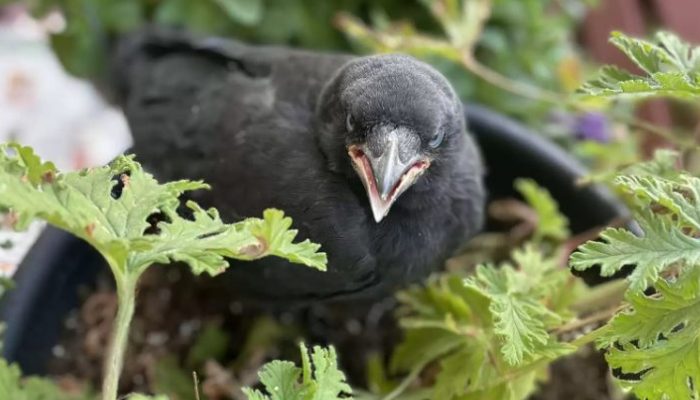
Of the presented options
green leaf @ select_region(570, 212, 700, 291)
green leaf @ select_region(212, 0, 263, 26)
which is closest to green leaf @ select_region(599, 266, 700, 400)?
green leaf @ select_region(570, 212, 700, 291)

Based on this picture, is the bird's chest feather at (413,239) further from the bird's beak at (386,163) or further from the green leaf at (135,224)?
the green leaf at (135,224)

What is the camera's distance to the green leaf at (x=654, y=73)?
0.55 metres

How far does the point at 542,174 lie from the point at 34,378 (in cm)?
66

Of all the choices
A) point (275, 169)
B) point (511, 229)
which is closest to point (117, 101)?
point (275, 169)

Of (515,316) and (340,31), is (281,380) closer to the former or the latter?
(515,316)

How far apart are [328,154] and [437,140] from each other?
0.10 metres

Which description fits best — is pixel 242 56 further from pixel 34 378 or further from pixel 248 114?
pixel 34 378

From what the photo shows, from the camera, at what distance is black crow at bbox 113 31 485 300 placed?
0.67m

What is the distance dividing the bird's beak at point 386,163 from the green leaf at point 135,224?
15cm

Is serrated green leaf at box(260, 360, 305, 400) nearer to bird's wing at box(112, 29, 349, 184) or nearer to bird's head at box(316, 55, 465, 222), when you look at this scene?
bird's head at box(316, 55, 465, 222)

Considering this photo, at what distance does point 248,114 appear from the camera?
31.7 inches

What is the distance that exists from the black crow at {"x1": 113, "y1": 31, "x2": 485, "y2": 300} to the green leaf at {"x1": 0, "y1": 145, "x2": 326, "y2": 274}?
180mm

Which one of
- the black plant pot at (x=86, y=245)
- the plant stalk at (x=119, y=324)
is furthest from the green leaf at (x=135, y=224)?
the black plant pot at (x=86, y=245)

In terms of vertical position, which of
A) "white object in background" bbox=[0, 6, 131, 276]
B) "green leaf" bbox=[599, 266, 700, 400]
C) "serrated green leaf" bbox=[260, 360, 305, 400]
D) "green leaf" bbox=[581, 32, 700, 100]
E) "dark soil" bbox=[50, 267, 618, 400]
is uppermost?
"green leaf" bbox=[581, 32, 700, 100]
